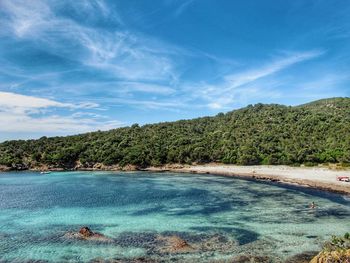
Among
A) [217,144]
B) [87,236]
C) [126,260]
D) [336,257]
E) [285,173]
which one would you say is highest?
[217,144]

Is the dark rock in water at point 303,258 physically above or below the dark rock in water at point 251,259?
below

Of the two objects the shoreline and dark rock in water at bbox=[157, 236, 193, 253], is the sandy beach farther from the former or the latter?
dark rock in water at bbox=[157, 236, 193, 253]

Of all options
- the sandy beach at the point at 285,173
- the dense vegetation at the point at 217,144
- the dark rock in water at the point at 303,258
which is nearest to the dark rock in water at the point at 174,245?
the dark rock in water at the point at 303,258

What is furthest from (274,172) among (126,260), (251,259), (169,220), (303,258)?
(126,260)

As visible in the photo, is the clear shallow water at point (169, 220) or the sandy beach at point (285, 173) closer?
the clear shallow water at point (169, 220)

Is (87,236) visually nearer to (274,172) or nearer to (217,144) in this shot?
(274,172)

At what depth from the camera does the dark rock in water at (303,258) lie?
1146 inches

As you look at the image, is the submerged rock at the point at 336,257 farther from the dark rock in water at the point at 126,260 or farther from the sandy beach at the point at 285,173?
the sandy beach at the point at 285,173

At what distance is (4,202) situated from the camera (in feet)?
196

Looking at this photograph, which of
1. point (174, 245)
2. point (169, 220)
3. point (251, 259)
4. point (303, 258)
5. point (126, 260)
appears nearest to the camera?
point (126, 260)

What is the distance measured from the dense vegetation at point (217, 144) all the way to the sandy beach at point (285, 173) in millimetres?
4550

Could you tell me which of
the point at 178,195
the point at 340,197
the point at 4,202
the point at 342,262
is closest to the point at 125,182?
the point at 178,195

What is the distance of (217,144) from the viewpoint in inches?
4702

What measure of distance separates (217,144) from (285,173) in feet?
118
